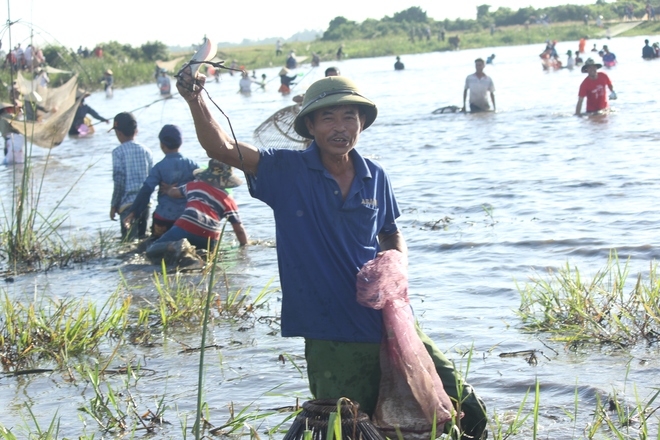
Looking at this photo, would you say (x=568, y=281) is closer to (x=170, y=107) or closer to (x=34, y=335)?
(x=34, y=335)

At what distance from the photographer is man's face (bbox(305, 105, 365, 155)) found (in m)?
3.16

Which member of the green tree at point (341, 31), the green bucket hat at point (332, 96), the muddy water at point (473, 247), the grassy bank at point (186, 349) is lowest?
the muddy water at point (473, 247)

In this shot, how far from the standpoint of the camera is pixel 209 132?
9.81 feet

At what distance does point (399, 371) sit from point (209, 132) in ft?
3.35

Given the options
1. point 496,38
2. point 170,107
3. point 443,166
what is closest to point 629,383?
point 443,166

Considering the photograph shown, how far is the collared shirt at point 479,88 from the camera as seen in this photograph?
18594 millimetres

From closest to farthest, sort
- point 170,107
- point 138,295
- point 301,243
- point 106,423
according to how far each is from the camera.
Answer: point 301,243 < point 106,423 < point 138,295 < point 170,107

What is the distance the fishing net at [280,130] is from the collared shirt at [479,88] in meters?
11.6

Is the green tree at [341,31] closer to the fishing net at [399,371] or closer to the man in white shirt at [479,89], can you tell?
the man in white shirt at [479,89]

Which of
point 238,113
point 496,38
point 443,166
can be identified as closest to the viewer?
point 443,166

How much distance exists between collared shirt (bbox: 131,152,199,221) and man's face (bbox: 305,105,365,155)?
475 centimetres

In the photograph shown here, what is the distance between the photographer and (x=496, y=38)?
73.3m

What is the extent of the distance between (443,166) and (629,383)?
923 cm

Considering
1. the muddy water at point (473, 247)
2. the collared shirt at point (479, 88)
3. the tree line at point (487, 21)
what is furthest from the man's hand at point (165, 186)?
the tree line at point (487, 21)
